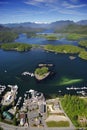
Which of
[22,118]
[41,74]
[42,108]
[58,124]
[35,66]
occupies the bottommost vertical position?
[58,124]

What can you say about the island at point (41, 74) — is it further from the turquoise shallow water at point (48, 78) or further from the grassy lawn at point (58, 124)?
the grassy lawn at point (58, 124)

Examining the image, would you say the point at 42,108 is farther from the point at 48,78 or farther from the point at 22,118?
the point at 48,78

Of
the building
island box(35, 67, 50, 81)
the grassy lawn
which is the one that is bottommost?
the grassy lawn

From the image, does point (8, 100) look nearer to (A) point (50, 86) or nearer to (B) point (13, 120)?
(B) point (13, 120)

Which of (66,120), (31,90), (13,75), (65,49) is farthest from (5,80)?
(65,49)

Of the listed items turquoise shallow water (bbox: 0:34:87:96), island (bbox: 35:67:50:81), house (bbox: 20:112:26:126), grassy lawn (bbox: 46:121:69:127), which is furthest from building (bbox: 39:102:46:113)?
island (bbox: 35:67:50:81)

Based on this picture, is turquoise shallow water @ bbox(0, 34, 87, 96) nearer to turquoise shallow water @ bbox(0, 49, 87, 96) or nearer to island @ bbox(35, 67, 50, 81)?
turquoise shallow water @ bbox(0, 49, 87, 96)

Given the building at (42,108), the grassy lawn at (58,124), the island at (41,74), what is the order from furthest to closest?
the island at (41,74) < the building at (42,108) < the grassy lawn at (58,124)

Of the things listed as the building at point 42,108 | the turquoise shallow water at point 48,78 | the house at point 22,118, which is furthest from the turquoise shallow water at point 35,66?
→ the house at point 22,118

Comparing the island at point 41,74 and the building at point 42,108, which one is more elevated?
the island at point 41,74

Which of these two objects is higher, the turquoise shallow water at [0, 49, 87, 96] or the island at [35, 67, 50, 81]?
the island at [35, 67, 50, 81]

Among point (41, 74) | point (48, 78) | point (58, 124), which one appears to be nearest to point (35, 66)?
point (41, 74)
